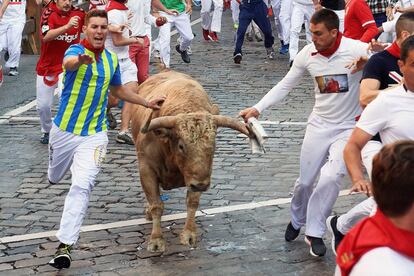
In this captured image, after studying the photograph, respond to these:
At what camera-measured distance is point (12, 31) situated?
17.8m

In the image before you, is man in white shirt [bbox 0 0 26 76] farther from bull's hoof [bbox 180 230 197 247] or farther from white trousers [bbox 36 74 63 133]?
bull's hoof [bbox 180 230 197 247]

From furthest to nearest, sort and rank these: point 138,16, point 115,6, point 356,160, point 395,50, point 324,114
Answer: point 138,16, point 115,6, point 324,114, point 395,50, point 356,160

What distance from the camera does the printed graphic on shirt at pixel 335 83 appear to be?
7.81 metres

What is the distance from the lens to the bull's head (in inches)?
304

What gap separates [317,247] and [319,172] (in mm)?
678

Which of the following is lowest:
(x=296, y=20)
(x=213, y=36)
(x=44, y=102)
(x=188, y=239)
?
(x=213, y=36)

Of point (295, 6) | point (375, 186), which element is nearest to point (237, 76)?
point (295, 6)

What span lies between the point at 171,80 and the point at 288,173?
6.71 feet

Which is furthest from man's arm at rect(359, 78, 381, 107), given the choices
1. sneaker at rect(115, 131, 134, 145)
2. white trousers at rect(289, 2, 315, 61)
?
white trousers at rect(289, 2, 315, 61)

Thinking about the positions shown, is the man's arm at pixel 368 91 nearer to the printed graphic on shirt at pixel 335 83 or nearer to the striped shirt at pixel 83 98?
the printed graphic on shirt at pixel 335 83

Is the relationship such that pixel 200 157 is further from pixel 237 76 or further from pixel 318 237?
pixel 237 76

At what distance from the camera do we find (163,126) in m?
7.94

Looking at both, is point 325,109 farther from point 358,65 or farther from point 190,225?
point 190,225

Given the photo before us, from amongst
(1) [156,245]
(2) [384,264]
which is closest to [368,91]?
(1) [156,245]
